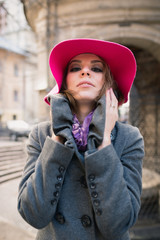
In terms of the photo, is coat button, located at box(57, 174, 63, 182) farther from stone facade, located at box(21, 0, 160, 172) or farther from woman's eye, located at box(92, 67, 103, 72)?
stone facade, located at box(21, 0, 160, 172)

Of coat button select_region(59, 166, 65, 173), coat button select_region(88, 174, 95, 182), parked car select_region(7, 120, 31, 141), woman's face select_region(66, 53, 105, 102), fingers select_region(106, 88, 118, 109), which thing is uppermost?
woman's face select_region(66, 53, 105, 102)

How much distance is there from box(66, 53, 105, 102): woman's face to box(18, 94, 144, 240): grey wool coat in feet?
0.29

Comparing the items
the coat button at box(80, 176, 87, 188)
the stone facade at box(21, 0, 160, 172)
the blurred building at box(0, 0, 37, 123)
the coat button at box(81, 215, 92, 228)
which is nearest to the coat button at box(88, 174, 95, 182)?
the coat button at box(80, 176, 87, 188)

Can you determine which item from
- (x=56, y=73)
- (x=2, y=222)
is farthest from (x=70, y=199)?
(x=2, y=222)

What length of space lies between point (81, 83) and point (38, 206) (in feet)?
2.14

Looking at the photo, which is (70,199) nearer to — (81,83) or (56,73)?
(81,83)

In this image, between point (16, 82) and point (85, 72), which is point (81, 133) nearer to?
point (85, 72)

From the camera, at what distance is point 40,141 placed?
3.65 feet

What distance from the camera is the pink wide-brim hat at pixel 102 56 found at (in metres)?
1.09

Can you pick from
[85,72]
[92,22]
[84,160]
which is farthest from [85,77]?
[92,22]

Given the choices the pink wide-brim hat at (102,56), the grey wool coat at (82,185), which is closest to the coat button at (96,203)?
the grey wool coat at (82,185)

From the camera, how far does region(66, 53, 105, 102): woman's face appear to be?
1.06 meters

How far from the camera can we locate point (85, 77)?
1.06m

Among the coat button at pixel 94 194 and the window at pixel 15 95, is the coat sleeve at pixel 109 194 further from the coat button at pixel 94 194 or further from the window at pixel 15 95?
the window at pixel 15 95
